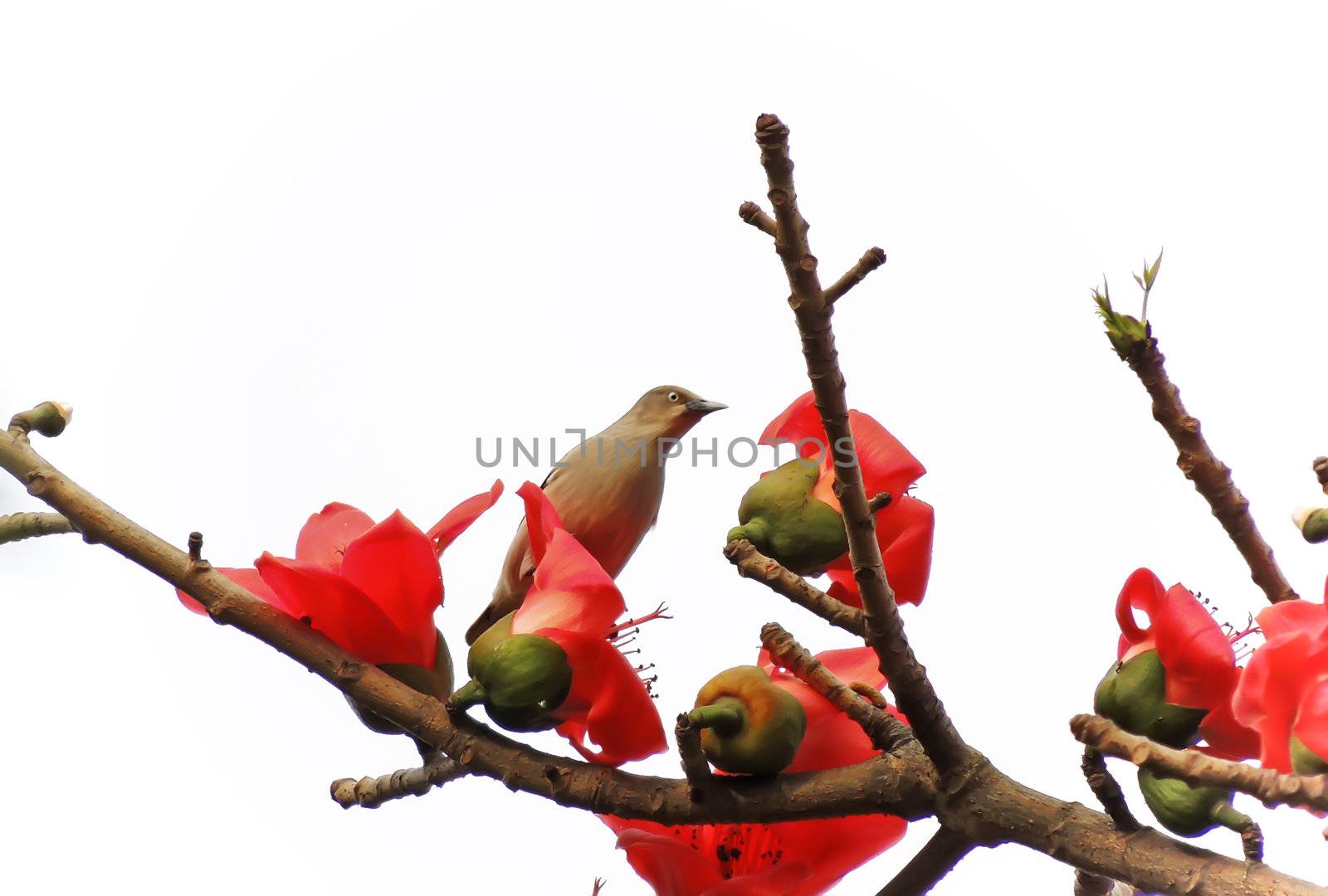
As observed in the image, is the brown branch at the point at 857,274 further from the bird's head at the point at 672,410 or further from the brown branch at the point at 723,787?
the bird's head at the point at 672,410

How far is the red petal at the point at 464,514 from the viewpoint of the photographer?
917mm

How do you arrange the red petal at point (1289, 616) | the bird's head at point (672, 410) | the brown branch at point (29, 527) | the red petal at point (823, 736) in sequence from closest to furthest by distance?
1. the red petal at point (1289, 616)
2. the red petal at point (823, 736)
3. the brown branch at point (29, 527)
4. the bird's head at point (672, 410)

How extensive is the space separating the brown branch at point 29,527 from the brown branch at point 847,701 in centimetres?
58

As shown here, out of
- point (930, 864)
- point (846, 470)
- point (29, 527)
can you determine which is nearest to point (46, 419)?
point (29, 527)

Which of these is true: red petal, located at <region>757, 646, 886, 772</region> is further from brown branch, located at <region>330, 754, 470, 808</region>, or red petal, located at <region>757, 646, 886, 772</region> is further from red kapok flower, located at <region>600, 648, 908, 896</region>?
brown branch, located at <region>330, 754, 470, 808</region>

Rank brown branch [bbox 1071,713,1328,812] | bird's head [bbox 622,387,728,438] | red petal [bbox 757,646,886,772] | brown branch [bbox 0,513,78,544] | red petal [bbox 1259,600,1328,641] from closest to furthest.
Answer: brown branch [bbox 1071,713,1328,812] < red petal [bbox 1259,600,1328,641] < red petal [bbox 757,646,886,772] < brown branch [bbox 0,513,78,544] < bird's head [bbox 622,387,728,438]

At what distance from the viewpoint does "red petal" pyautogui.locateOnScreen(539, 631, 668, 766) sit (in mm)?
826

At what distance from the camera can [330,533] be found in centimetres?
100

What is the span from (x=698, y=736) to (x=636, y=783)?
0.09 metres

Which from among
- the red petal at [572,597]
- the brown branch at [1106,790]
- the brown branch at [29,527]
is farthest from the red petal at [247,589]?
the brown branch at [1106,790]

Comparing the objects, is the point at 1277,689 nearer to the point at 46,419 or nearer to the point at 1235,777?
the point at 1235,777

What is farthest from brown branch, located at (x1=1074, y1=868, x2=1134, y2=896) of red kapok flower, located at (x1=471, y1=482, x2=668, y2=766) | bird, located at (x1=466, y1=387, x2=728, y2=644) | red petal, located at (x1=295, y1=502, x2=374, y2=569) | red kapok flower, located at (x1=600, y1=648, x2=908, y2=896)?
red petal, located at (x1=295, y1=502, x2=374, y2=569)

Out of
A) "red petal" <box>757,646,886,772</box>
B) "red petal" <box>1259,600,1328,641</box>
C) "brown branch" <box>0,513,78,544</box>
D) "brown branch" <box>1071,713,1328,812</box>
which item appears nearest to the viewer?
"brown branch" <box>1071,713,1328,812</box>

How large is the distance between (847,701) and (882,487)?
0.55 feet
